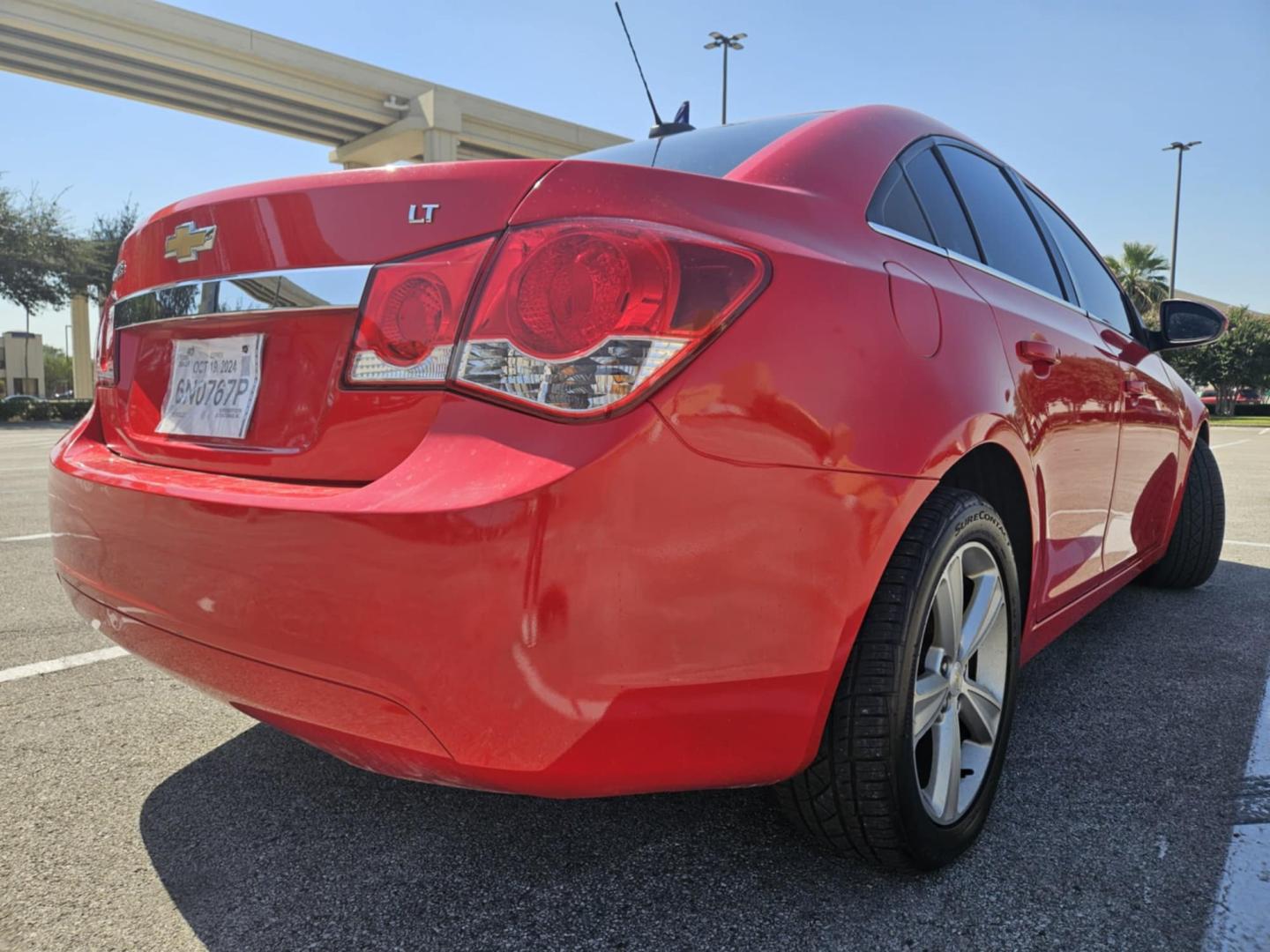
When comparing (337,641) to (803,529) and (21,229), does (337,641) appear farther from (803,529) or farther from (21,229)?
(21,229)

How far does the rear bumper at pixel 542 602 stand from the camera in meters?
1.29

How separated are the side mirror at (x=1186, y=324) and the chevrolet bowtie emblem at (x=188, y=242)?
3457mm

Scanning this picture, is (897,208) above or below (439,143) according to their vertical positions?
below

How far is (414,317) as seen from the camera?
147cm

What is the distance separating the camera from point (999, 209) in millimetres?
2625

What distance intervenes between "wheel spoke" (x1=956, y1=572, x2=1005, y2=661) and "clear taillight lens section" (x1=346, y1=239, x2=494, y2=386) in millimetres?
1175

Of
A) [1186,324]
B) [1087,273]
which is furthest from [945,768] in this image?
[1186,324]

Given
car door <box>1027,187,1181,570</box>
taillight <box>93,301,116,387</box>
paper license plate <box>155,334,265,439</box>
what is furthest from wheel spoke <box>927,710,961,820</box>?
taillight <box>93,301,116,387</box>

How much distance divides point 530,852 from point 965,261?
155cm

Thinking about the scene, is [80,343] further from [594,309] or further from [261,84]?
[594,309]

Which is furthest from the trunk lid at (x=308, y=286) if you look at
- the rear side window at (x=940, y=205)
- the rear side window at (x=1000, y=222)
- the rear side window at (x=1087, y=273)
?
the rear side window at (x=1087, y=273)

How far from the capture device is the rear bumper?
1293 mm

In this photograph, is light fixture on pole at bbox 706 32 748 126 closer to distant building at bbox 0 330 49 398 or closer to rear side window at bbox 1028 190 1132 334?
rear side window at bbox 1028 190 1132 334

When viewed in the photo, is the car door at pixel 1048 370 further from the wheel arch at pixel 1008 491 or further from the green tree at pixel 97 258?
the green tree at pixel 97 258
